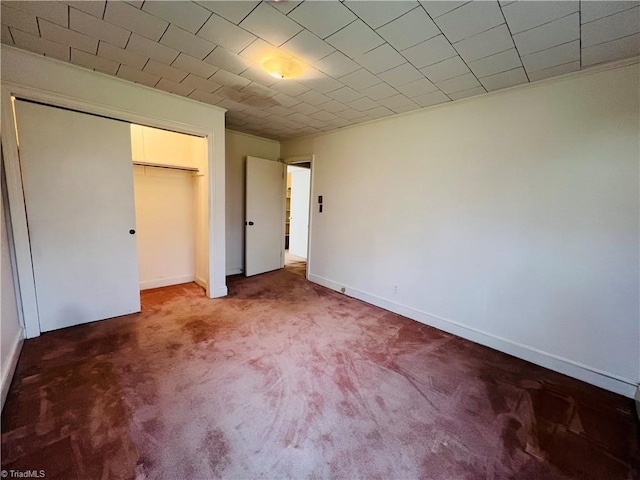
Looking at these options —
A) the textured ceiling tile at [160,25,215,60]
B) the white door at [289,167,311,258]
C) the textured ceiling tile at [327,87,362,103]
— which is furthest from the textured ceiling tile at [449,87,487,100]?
the white door at [289,167,311,258]

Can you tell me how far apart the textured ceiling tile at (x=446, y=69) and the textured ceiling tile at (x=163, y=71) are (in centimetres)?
211

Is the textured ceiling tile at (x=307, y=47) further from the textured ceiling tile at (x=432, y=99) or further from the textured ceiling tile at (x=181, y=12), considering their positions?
the textured ceiling tile at (x=432, y=99)

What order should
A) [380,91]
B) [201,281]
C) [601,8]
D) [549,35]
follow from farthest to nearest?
[201,281] < [380,91] < [549,35] < [601,8]

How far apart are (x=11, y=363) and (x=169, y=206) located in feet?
7.73

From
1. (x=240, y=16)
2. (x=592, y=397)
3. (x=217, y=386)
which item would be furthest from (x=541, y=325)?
(x=240, y=16)

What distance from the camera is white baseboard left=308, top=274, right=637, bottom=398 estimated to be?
81.0 inches

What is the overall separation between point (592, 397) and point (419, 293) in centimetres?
154

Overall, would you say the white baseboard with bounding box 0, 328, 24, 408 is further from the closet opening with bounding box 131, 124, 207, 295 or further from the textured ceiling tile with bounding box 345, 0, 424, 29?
the textured ceiling tile with bounding box 345, 0, 424, 29

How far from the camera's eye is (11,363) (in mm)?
1954

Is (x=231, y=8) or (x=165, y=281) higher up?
(x=231, y=8)

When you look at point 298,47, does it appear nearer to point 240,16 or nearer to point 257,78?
point 240,16

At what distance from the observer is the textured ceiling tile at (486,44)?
5.62 feet

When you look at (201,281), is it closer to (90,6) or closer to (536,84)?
(90,6)

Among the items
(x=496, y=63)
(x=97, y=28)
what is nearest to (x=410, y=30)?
(x=496, y=63)
